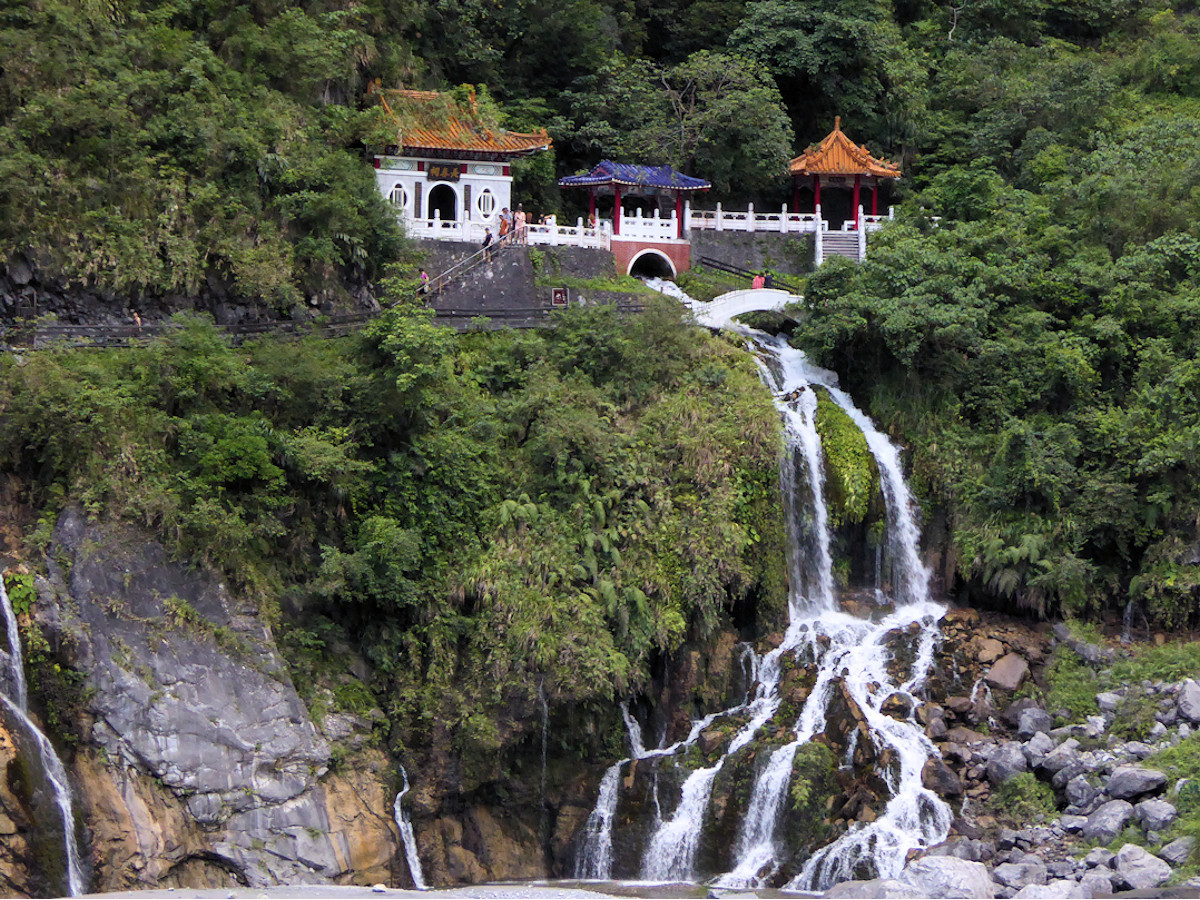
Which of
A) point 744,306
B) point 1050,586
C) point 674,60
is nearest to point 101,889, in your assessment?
point 1050,586

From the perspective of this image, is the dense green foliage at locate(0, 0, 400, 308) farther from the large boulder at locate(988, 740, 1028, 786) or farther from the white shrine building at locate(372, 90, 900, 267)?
the large boulder at locate(988, 740, 1028, 786)

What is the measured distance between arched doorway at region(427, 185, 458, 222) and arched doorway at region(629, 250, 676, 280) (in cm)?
493

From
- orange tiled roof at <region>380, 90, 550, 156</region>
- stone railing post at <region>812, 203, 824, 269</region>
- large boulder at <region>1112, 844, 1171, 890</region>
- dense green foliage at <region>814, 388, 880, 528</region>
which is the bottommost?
large boulder at <region>1112, 844, 1171, 890</region>

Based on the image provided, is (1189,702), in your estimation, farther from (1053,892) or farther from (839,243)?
(839,243)

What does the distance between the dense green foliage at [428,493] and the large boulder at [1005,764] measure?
549 centimetres

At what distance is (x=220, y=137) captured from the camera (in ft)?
98.3

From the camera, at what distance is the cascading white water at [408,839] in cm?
2367

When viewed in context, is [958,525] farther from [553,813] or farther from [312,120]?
[312,120]

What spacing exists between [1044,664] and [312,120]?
1996 centimetres

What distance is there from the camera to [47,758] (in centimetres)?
2050

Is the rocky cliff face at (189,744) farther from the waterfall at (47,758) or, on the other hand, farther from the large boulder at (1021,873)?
the large boulder at (1021,873)

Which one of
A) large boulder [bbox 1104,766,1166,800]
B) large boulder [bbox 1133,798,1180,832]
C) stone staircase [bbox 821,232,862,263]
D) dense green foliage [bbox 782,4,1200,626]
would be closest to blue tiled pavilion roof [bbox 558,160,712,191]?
stone staircase [bbox 821,232,862,263]

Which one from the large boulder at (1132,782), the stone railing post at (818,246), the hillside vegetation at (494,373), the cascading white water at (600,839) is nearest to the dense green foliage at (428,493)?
the hillside vegetation at (494,373)

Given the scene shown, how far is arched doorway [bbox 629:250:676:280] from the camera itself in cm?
3738
